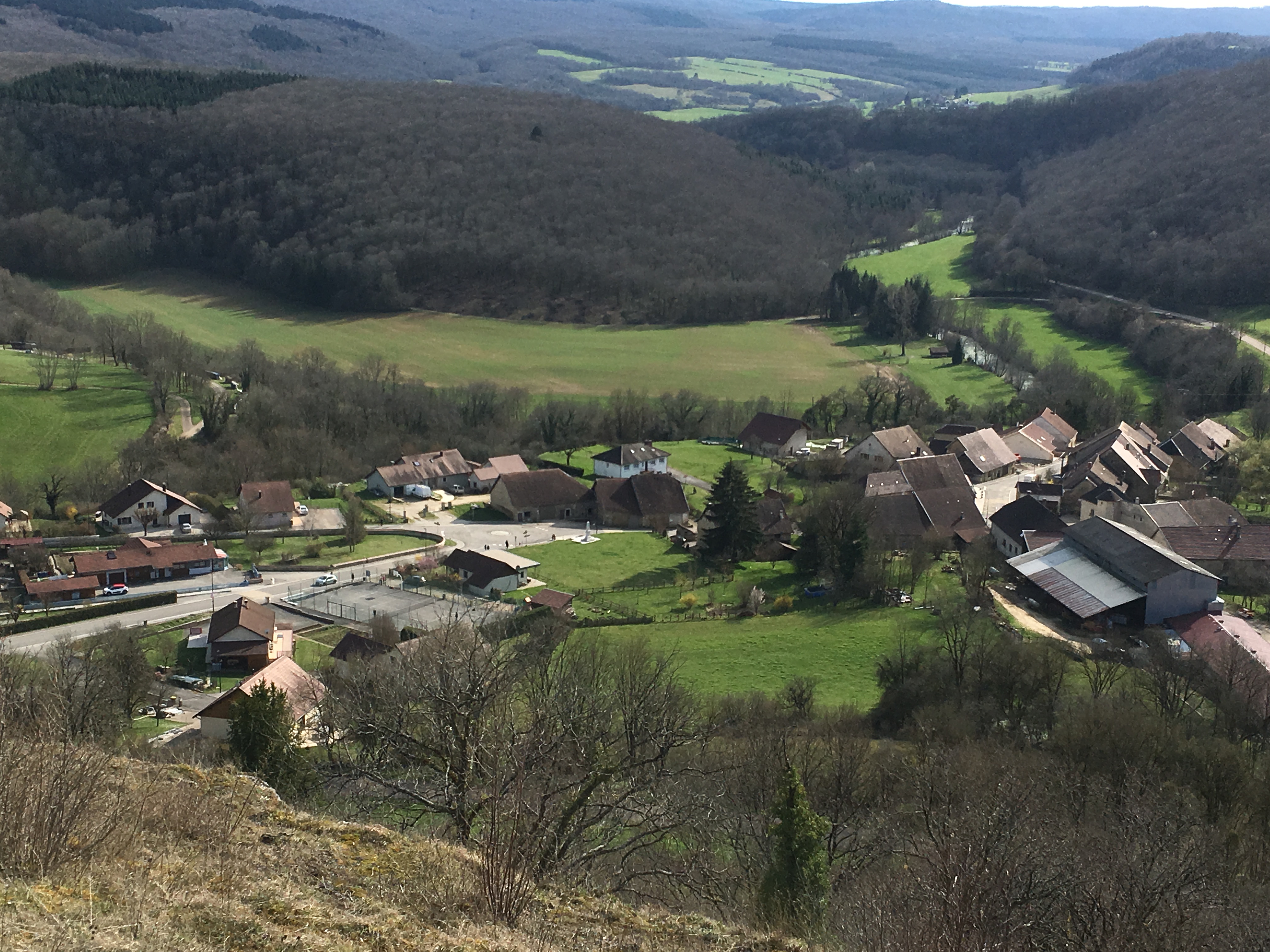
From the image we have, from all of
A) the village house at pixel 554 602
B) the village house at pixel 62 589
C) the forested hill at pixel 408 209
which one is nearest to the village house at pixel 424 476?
the village house at pixel 62 589

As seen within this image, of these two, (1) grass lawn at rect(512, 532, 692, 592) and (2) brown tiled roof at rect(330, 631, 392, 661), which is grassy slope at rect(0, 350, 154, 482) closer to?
(1) grass lawn at rect(512, 532, 692, 592)

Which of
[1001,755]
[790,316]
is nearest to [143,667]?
[1001,755]

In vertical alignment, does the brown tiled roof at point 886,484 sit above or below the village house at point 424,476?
above

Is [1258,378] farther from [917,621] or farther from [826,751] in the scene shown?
[826,751]

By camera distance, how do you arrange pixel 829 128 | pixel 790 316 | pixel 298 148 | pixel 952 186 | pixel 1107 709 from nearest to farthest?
1. pixel 1107 709
2. pixel 790 316
3. pixel 298 148
4. pixel 952 186
5. pixel 829 128

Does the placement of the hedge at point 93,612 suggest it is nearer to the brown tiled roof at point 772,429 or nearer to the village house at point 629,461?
the village house at point 629,461
